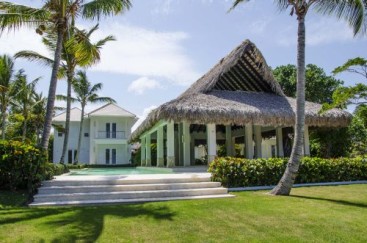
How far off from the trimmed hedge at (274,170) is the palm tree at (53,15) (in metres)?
5.50

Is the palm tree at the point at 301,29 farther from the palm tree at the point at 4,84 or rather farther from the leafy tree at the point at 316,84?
the palm tree at the point at 4,84

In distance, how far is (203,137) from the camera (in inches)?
960

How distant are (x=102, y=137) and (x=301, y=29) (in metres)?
26.6

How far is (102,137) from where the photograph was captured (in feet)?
108

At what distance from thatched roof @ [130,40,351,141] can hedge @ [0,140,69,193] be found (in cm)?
469

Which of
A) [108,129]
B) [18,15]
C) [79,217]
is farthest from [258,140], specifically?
[108,129]

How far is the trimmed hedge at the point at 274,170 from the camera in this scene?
10.0m

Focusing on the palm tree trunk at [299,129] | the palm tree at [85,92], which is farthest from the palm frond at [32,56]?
the palm tree at [85,92]

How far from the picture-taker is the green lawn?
5051mm

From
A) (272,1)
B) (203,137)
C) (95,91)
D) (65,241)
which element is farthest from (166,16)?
(95,91)

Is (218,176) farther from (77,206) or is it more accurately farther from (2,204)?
(2,204)

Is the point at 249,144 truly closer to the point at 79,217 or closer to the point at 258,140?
the point at 258,140

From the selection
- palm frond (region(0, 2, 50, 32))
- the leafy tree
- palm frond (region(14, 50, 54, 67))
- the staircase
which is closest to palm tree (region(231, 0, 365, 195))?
the staircase

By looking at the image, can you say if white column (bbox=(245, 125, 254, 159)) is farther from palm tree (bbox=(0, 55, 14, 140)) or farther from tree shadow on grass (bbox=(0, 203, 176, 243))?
palm tree (bbox=(0, 55, 14, 140))
